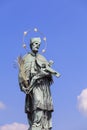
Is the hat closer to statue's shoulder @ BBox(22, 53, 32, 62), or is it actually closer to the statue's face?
the statue's face

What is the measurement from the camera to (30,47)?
23.9 meters

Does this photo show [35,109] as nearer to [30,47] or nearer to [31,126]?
[31,126]

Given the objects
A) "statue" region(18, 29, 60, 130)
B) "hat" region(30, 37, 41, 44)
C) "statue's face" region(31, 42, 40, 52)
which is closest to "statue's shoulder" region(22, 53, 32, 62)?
"statue" region(18, 29, 60, 130)

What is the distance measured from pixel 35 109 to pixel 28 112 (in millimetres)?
426

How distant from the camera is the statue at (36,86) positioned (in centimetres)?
2298

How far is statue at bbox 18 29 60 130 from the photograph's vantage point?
75.4ft

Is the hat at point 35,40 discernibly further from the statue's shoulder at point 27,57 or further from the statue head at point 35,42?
the statue's shoulder at point 27,57

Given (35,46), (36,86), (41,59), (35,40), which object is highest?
(35,40)

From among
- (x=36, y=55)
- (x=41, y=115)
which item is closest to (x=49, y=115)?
(x=41, y=115)

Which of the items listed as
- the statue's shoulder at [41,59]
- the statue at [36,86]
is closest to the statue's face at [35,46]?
the statue at [36,86]

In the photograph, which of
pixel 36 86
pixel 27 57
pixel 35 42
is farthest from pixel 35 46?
pixel 36 86

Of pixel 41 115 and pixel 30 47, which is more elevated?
pixel 30 47

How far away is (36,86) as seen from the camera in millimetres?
23359

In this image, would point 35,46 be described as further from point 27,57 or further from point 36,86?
point 36,86
